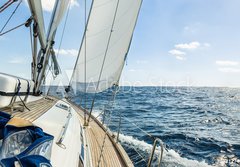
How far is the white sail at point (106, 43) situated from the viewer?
4.88 meters

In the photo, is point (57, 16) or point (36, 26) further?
point (57, 16)

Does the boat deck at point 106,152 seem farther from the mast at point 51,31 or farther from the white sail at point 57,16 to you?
the white sail at point 57,16

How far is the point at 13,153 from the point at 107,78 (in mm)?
3455

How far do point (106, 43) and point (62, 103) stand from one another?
1.65 metres

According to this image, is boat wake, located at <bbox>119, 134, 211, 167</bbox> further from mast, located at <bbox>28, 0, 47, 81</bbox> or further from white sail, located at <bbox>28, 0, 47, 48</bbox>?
white sail, located at <bbox>28, 0, 47, 48</bbox>

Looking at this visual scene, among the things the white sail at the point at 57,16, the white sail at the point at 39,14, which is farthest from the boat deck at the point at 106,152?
the white sail at the point at 57,16

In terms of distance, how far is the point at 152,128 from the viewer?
1077 cm

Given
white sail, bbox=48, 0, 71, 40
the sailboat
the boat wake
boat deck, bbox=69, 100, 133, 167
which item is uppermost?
white sail, bbox=48, 0, 71, 40

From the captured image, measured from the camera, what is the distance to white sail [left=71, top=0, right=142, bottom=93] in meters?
4.88

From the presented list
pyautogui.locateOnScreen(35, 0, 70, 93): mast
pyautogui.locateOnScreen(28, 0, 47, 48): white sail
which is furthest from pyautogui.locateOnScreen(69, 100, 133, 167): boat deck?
pyautogui.locateOnScreen(28, 0, 47, 48): white sail

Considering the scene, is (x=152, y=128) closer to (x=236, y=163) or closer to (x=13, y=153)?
(x=236, y=163)

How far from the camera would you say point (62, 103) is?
4547mm

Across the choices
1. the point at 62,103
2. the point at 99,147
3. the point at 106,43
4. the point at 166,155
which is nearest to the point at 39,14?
the point at 62,103

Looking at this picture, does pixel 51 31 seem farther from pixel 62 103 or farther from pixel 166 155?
pixel 166 155
